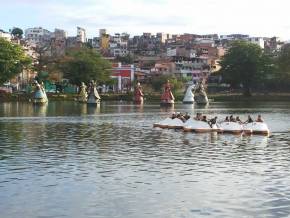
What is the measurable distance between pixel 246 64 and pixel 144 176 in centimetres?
15187

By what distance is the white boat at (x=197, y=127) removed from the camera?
60281 millimetres

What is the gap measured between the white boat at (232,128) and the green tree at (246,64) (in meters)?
123

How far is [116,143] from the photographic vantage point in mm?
51031

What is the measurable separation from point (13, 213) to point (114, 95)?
146236mm

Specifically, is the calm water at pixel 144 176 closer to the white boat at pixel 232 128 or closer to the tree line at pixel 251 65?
the white boat at pixel 232 128

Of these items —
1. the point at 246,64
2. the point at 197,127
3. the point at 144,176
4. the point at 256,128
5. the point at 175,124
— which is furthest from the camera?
the point at 246,64

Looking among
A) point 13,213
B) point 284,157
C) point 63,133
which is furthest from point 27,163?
point 63,133

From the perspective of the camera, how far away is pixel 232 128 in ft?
195

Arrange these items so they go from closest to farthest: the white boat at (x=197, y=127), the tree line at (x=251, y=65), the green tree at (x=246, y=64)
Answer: the white boat at (x=197, y=127) → the green tree at (x=246, y=64) → the tree line at (x=251, y=65)

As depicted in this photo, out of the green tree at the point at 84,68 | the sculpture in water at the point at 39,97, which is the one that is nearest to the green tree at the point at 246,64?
the green tree at the point at 84,68

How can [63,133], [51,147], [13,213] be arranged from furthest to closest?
[63,133], [51,147], [13,213]

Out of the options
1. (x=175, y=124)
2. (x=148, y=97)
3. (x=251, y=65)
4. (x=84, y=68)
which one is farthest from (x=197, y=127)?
(x=251, y=65)

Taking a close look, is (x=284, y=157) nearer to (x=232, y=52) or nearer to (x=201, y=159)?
(x=201, y=159)

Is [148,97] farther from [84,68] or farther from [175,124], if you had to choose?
[175,124]
